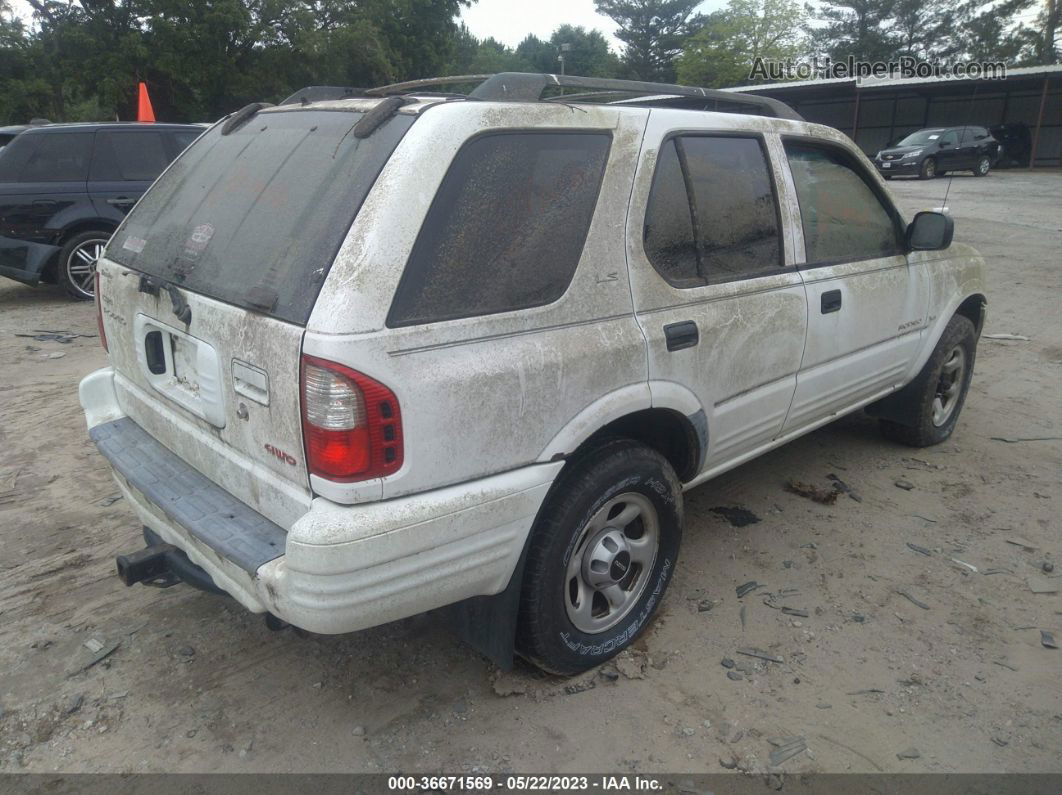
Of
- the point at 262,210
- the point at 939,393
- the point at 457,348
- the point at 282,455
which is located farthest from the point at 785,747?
the point at 939,393

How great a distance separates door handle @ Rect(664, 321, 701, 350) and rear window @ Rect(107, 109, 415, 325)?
43.3 inches

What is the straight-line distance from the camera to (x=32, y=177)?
817 centimetres

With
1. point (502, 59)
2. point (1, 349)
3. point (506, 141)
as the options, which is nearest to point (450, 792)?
point (506, 141)

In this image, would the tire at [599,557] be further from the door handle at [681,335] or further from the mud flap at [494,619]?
the door handle at [681,335]

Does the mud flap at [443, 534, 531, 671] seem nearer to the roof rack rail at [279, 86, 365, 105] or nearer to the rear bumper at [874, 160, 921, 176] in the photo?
the roof rack rail at [279, 86, 365, 105]

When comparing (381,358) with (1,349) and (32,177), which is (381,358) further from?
(32,177)

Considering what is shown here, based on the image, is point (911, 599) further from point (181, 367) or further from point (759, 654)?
point (181, 367)

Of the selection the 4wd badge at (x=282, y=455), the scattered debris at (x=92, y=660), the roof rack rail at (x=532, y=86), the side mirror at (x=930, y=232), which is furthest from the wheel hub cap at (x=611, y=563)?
the side mirror at (x=930, y=232)

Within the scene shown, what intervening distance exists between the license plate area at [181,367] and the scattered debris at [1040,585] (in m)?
3.26

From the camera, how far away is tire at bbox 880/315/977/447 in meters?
4.42

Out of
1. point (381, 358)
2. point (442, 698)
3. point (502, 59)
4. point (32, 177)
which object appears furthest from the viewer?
point (502, 59)

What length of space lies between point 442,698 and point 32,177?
8028mm

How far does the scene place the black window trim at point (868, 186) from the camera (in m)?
3.38

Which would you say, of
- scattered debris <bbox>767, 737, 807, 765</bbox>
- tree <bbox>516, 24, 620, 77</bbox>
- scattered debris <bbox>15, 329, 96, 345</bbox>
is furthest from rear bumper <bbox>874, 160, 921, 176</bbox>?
tree <bbox>516, 24, 620, 77</bbox>
